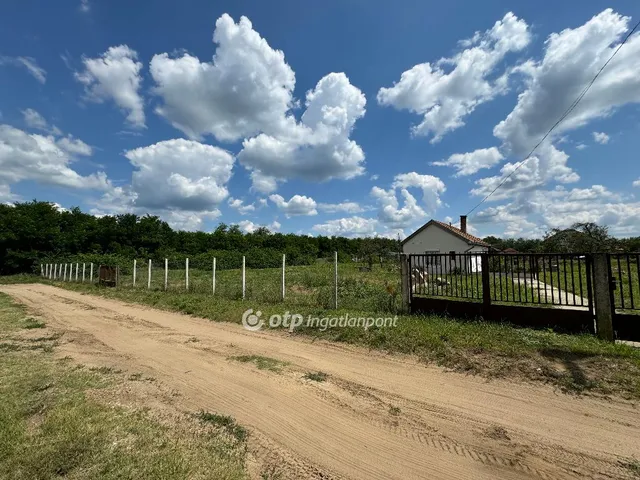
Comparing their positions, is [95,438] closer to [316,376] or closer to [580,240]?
[316,376]

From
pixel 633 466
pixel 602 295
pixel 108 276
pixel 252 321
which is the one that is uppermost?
pixel 602 295

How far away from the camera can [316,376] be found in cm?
447

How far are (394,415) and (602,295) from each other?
15.4ft

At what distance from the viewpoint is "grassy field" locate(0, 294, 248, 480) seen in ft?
7.91

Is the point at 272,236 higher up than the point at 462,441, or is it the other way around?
the point at 272,236

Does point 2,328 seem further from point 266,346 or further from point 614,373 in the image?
point 614,373

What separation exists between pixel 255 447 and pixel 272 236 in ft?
176

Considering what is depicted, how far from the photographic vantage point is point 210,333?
7109 mm

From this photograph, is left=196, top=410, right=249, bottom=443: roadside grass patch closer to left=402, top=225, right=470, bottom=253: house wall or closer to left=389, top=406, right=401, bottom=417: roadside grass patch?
left=389, top=406, right=401, bottom=417: roadside grass patch

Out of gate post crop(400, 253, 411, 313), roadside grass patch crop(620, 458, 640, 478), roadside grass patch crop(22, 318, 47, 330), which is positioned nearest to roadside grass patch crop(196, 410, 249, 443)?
roadside grass patch crop(620, 458, 640, 478)

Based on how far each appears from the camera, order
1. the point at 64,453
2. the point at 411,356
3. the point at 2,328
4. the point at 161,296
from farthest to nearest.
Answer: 1. the point at 161,296
2. the point at 2,328
3. the point at 411,356
4. the point at 64,453

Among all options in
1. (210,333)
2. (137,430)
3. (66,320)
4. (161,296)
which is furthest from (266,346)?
(161,296)

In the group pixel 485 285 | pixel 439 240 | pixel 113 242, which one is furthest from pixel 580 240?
pixel 113 242

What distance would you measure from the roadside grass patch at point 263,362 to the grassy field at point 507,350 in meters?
1.63
